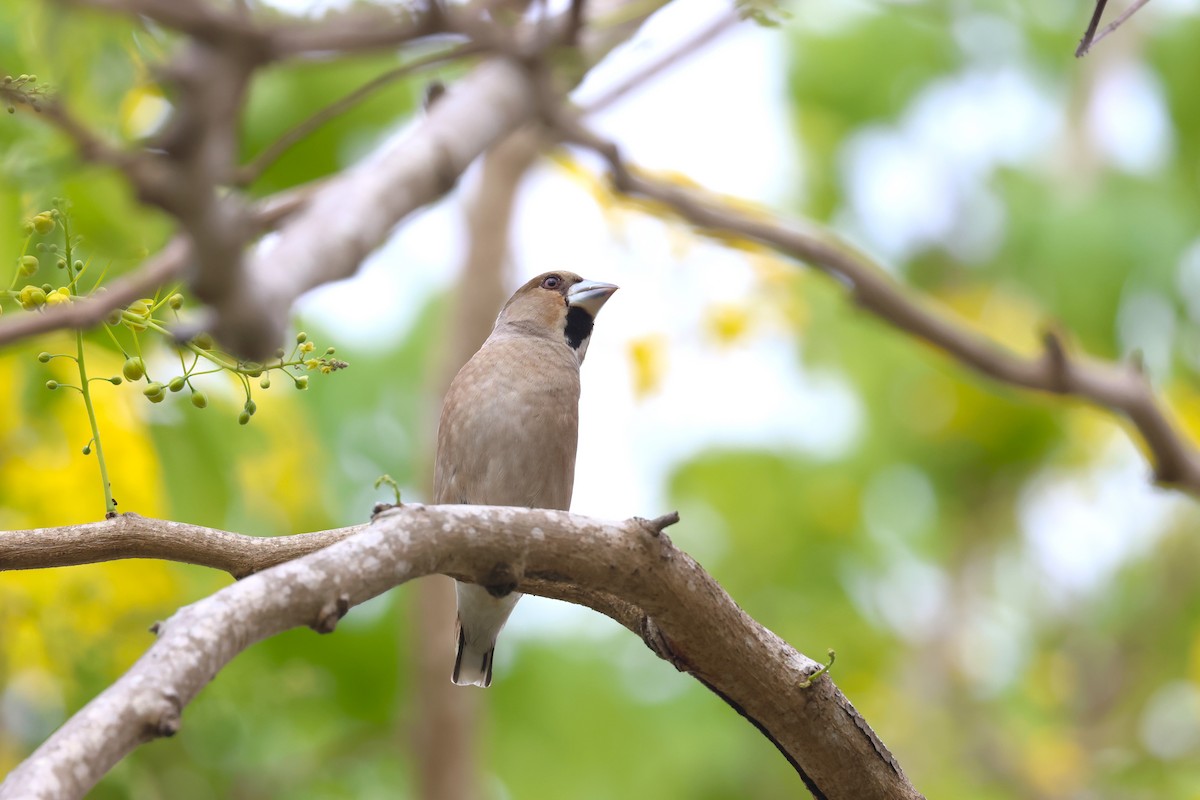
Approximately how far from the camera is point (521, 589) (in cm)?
334

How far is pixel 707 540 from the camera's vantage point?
354 inches

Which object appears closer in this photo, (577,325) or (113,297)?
(113,297)

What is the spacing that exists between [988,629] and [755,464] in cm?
345

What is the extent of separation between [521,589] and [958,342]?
3.24m

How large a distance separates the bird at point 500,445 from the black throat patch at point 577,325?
41 cm

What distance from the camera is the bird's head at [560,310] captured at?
16.8ft

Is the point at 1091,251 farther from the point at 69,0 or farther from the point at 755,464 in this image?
the point at 69,0

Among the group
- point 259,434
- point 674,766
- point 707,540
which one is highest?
point 707,540

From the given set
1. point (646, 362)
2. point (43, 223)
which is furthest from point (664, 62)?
point (43, 223)

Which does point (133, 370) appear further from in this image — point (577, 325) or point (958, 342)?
point (958, 342)

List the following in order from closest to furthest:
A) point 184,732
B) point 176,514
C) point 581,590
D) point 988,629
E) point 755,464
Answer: point 581,590 → point 176,514 → point 184,732 → point 755,464 → point 988,629

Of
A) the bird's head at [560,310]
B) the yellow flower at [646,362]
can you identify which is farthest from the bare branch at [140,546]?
the yellow flower at [646,362]

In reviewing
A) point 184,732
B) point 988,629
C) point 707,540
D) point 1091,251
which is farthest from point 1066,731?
point 184,732

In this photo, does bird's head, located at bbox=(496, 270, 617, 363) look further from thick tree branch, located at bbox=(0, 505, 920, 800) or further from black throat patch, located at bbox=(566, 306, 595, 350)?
thick tree branch, located at bbox=(0, 505, 920, 800)
